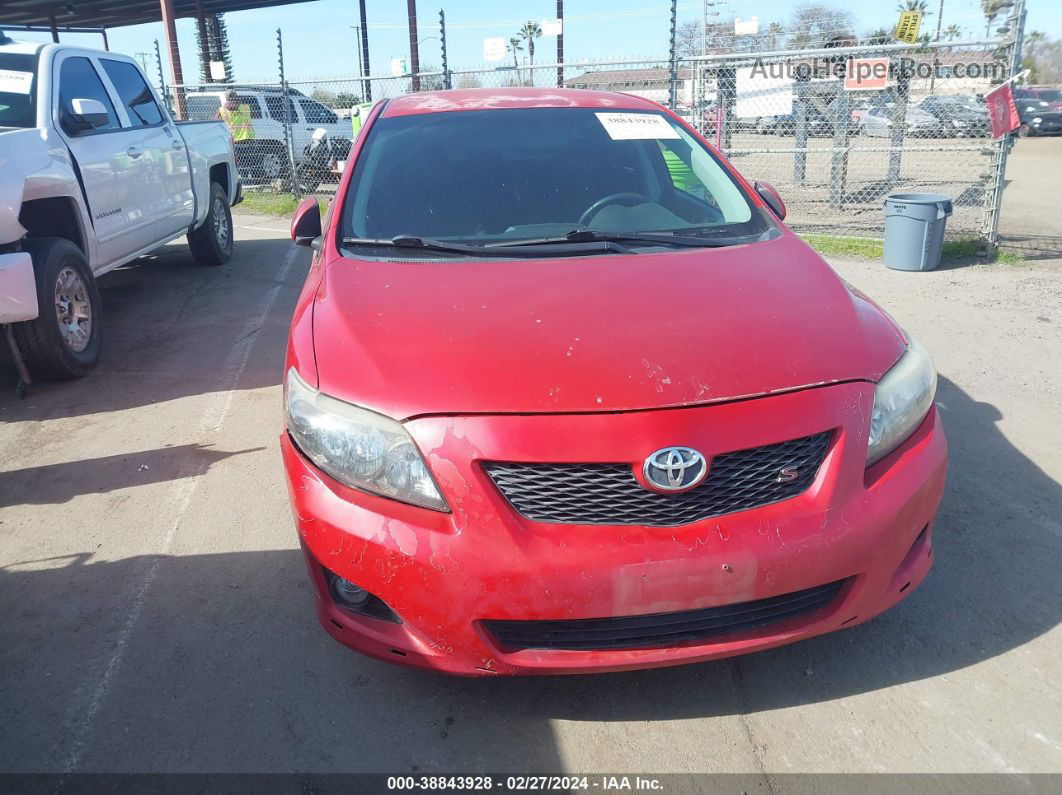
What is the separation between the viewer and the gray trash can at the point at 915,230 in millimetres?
7816

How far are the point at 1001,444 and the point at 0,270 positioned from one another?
5170 mm

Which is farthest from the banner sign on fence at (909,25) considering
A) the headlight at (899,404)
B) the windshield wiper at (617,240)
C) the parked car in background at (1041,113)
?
the parked car in background at (1041,113)

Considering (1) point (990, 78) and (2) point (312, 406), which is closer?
(2) point (312, 406)

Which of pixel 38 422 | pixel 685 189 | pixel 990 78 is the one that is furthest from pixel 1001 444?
pixel 990 78

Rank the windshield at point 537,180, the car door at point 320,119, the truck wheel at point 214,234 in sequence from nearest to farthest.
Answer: the windshield at point 537,180, the truck wheel at point 214,234, the car door at point 320,119

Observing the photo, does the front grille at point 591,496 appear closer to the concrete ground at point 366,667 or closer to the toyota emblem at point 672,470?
the toyota emblem at point 672,470

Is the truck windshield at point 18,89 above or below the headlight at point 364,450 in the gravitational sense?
above

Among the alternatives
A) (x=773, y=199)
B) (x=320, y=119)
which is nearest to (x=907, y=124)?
(x=773, y=199)

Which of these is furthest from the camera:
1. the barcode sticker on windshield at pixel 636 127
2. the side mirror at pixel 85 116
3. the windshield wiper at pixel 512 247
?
the side mirror at pixel 85 116

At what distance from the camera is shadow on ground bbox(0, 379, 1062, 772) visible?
7.55 ft

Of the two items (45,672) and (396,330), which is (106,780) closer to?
(45,672)

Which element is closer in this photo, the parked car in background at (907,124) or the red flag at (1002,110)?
the red flag at (1002,110)

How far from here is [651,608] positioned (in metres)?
2.08

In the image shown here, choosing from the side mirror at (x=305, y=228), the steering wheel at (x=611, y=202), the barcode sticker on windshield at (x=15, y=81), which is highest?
the barcode sticker on windshield at (x=15, y=81)
